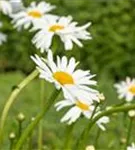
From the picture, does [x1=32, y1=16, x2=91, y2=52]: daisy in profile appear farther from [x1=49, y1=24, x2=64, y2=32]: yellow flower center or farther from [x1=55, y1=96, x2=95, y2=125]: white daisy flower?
[x1=55, y1=96, x2=95, y2=125]: white daisy flower

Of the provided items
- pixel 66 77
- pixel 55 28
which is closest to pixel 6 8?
pixel 55 28

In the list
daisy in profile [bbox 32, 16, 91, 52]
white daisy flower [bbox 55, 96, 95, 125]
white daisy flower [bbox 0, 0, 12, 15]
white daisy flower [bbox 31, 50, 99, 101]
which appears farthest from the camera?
white daisy flower [bbox 0, 0, 12, 15]

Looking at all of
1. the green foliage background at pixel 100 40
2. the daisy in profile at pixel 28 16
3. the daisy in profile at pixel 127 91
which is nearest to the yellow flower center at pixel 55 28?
the daisy in profile at pixel 28 16

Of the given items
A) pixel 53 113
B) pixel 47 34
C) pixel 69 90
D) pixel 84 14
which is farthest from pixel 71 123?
pixel 84 14

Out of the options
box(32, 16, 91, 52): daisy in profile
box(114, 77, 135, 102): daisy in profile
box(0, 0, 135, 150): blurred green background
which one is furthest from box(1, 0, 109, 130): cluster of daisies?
box(0, 0, 135, 150): blurred green background

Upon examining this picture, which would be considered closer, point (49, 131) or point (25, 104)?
point (49, 131)

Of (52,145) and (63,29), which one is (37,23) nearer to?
(63,29)

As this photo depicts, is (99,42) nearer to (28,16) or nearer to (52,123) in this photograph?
(52,123)
